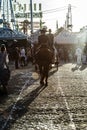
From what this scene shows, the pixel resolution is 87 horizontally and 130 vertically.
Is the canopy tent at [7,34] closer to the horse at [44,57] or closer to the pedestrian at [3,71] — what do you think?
the horse at [44,57]

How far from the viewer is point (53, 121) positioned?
1038 centimetres

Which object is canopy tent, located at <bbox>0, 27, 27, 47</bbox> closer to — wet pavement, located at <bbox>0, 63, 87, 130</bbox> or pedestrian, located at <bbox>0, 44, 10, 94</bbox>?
wet pavement, located at <bbox>0, 63, 87, 130</bbox>

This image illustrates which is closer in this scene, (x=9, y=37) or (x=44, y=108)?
(x=44, y=108)

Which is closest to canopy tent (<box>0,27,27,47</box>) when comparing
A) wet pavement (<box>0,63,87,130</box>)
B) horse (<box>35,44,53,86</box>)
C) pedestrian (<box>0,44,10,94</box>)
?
horse (<box>35,44,53,86</box>)

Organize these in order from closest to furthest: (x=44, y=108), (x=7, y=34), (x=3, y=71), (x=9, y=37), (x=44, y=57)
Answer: (x=44, y=108) → (x=3, y=71) → (x=44, y=57) → (x=7, y=34) → (x=9, y=37)

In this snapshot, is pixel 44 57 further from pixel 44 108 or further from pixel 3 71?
pixel 44 108

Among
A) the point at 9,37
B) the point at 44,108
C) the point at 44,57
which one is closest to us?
the point at 44,108

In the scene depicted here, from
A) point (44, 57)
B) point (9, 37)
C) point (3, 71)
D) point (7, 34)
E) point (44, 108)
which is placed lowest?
point (9, 37)

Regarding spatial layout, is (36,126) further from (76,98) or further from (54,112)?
(76,98)

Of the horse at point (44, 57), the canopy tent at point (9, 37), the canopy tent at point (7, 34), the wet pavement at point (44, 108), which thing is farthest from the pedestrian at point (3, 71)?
the canopy tent at point (7, 34)

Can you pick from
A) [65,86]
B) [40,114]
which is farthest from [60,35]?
[40,114]

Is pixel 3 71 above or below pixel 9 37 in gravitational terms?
above

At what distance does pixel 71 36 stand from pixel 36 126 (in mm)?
45353

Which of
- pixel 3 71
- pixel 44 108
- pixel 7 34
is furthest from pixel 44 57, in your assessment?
pixel 7 34
